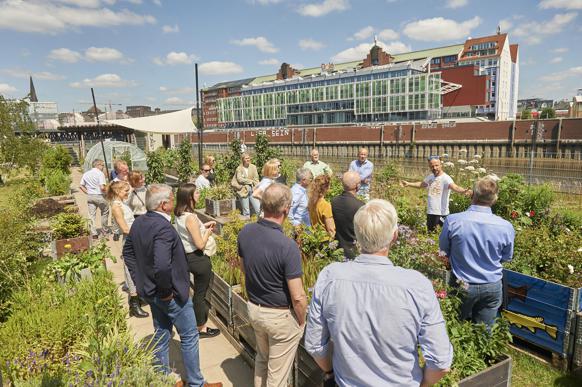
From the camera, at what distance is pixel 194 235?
3369mm

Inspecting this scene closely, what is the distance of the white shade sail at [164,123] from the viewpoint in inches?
711

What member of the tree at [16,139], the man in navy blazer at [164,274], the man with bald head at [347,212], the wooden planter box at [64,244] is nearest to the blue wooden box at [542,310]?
the man with bald head at [347,212]

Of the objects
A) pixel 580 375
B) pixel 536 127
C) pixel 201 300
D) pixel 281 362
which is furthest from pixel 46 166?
pixel 536 127

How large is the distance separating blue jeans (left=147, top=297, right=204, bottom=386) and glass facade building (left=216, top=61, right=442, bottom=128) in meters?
59.1

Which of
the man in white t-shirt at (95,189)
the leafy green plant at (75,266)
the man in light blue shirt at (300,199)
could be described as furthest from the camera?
the man in white t-shirt at (95,189)

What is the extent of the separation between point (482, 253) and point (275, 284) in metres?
1.72

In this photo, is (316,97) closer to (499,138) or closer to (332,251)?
(499,138)

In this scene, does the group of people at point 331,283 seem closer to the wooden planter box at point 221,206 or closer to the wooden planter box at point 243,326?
the wooden planter box at point 243,326

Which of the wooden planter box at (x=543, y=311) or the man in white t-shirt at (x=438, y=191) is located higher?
the man in white t-shirt at (x=438, y=191)

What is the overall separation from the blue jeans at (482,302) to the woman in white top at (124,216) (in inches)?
144

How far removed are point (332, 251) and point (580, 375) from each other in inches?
96.1

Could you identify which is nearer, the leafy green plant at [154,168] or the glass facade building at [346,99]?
the leafy green plant at [154,168]

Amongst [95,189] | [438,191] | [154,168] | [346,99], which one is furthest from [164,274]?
[346,99]

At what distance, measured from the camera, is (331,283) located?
1.78 meters
